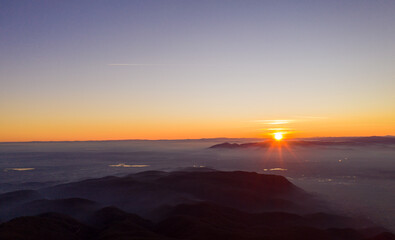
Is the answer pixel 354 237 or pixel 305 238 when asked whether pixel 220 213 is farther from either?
pixel 354 237

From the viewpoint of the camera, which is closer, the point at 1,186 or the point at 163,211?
the point at 163,211

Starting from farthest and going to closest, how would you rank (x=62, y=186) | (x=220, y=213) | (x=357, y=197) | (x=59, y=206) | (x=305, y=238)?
(x=62, y=186), (x=357, y=197), (x=59, y=206), (x=220, y=213), (x=305, y=238)

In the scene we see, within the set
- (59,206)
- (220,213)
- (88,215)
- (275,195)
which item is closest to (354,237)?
(220,213)

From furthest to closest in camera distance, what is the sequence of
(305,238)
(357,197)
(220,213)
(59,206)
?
(357,197), (59,206), (220,213), (305,238)

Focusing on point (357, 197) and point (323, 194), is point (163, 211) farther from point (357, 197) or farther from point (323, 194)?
point (357, 197)

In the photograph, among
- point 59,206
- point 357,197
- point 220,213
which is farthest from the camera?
point 357,197

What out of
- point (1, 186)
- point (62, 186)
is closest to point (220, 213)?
point (62, 186)
